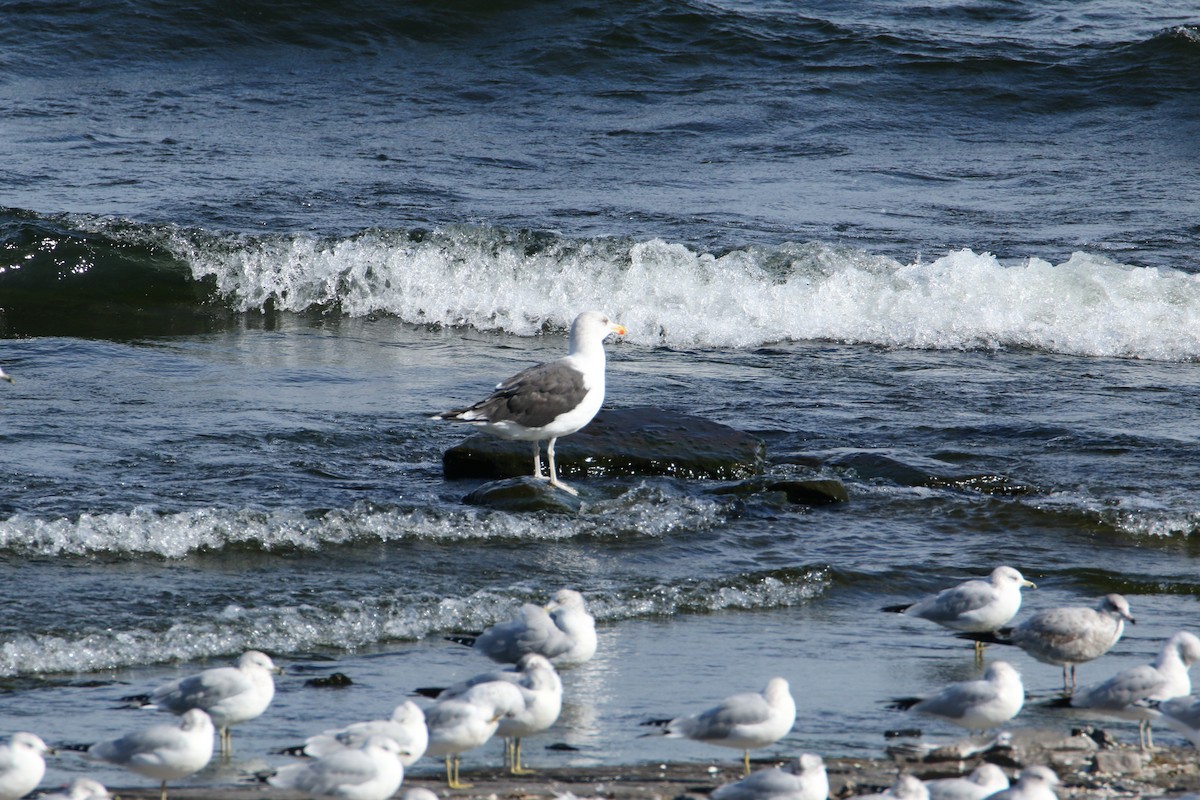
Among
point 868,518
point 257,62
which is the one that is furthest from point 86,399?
point 257,62

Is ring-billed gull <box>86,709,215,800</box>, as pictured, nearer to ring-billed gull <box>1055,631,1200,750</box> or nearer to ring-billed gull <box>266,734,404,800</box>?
ring-billed gull <box>266,734,404,800</box>

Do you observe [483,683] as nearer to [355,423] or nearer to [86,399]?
[355,423]

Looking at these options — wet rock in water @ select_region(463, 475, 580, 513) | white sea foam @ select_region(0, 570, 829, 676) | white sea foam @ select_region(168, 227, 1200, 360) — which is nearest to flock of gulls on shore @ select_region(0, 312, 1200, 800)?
white sea foam @ select_region(0, 570, 829, 676)

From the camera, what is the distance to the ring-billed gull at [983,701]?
15.6 feet

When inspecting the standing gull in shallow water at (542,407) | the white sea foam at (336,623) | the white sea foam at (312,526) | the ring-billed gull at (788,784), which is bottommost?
the white sea foam at (336,623)

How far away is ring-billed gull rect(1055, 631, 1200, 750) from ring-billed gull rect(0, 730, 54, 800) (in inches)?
132

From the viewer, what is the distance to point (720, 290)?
43.5 feet

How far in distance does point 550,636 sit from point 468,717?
0.93 metres

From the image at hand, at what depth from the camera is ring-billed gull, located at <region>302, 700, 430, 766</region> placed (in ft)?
13.9

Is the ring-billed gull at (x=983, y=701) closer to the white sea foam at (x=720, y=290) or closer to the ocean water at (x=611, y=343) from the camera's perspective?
the ocean water at (x=611, y=343)

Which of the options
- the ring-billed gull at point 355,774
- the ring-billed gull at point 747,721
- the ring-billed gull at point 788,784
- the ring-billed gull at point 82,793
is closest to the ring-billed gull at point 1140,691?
the ring-billed gull at point 747,721

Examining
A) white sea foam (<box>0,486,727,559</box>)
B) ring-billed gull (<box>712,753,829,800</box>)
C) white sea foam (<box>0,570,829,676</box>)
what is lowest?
white sea foam (<box>0,570,829,676</box>)

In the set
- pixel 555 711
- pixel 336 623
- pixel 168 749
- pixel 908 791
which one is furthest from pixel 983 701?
pixel 336 623

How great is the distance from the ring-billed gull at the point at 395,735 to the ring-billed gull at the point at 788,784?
0.91 metres
